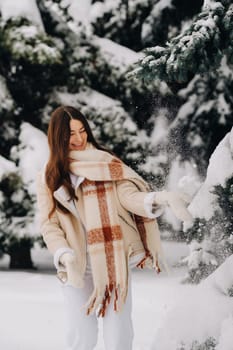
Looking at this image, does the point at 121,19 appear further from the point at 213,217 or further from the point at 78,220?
the point at 78,220

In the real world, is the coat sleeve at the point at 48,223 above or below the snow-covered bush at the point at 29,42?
below

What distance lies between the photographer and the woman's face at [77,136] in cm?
340

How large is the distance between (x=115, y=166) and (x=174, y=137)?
496 centimetres

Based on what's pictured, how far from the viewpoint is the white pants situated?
330 centimetres

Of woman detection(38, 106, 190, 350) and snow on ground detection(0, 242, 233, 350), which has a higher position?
woman detection(38, 106, 190, 350)

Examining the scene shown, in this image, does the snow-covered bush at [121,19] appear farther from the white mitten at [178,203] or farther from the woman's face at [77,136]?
the white mitten at [178,203]

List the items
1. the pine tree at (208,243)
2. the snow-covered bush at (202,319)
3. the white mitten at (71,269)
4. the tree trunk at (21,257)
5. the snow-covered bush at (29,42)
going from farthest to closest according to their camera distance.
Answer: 1. the tree trunk at (21,257)
2. the snow-covered bush at (29,42)
3. the pine tree at (208,243)
4. the snow-covered bush at (202,319)
5. the white mitten at (71,269)

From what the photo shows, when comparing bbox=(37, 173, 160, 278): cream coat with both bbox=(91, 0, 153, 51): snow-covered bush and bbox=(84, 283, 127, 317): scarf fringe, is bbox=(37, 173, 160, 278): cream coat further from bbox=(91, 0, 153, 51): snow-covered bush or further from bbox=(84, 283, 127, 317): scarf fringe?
bbox=(91, 0, 153, 51): snow-covered bush

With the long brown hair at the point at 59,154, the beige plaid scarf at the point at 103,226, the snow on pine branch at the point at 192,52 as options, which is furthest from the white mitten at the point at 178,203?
the snow on pine branch at the point at 192,52

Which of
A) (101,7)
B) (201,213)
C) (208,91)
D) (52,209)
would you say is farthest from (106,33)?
(52,209)

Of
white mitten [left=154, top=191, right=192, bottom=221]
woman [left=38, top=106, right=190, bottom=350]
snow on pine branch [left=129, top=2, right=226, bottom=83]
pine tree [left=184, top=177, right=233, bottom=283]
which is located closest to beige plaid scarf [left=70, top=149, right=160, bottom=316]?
woman [left=38, top=106, right=190, bottom=350]

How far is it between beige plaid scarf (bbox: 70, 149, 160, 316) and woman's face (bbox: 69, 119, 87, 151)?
44mm

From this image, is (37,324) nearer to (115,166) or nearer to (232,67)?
(115,166)

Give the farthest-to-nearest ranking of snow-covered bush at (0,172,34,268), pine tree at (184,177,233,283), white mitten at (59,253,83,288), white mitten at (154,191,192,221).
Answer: snow-covered bush at (0,172,34,268), pine tree at (184,177,233,283), white mitten at (59,253,83,288), white mitten at (154,191,192,221)
